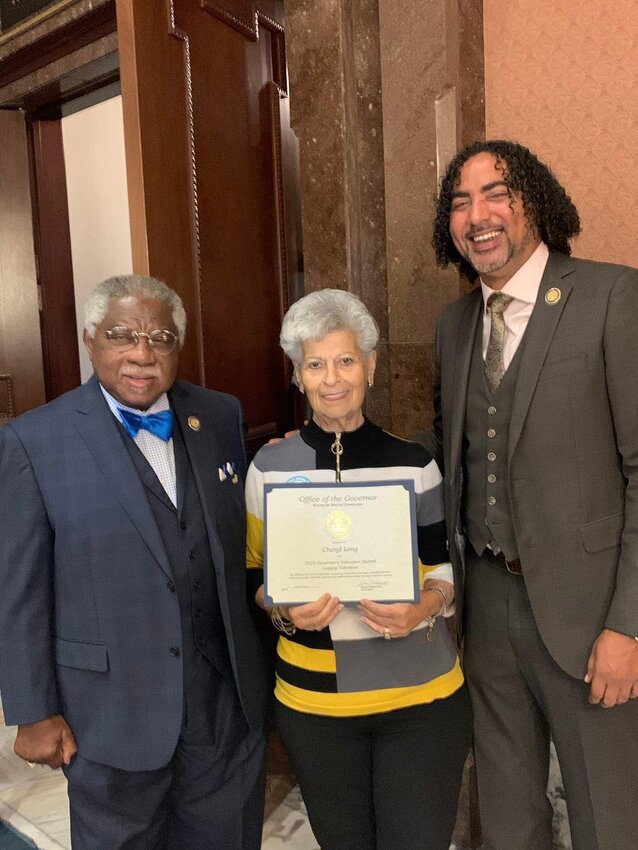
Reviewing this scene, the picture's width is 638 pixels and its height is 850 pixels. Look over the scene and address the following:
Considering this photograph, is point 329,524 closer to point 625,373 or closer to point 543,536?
point 543,536

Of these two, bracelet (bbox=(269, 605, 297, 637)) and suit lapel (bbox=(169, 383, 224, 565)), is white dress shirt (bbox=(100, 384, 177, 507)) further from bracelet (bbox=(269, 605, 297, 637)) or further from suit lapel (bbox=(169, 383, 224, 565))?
bracelet (bbox=(269, 605, 297, 637))

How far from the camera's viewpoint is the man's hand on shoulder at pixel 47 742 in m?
1.56

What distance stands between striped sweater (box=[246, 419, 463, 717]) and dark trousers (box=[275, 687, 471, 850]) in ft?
0.14

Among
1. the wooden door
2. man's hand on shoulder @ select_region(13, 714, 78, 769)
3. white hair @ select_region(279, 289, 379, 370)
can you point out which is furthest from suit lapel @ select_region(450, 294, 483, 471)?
man's hand on shoulder @ select_region(13, 714, 78, 769)

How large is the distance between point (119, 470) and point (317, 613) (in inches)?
20.8

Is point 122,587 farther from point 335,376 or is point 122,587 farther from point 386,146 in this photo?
point 386,146

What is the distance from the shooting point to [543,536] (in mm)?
1617

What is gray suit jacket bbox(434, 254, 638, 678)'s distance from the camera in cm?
155

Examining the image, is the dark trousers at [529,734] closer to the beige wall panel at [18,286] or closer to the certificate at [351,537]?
the certificate at [351,537]

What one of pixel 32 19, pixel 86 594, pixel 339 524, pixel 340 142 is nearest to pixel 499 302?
pixel 339 524

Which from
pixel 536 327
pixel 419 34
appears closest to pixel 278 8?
pixel 419 34

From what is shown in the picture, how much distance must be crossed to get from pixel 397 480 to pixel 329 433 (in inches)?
10.1

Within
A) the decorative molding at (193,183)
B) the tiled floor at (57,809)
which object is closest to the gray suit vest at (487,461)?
the decorative molding at (193,183)

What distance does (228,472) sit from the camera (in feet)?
5.77
